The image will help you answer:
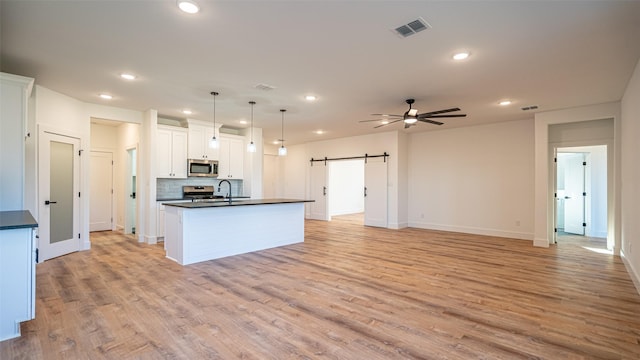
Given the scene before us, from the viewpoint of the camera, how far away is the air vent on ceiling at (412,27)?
2748 millimetres

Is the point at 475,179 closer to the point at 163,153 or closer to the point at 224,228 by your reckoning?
the point at 224,228

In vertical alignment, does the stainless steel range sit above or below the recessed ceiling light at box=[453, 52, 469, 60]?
below

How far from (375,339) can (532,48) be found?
3.33 meters

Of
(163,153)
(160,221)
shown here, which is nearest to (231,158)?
(163,153)

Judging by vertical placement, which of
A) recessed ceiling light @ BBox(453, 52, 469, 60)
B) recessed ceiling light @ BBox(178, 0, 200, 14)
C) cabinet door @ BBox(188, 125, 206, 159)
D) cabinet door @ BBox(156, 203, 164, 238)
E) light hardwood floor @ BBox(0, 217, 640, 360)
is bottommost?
light hardwood floor @ BBox(0, 217, 640, 360)

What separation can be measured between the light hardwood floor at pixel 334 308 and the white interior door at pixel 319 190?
5.03 meters

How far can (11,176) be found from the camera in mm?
3504

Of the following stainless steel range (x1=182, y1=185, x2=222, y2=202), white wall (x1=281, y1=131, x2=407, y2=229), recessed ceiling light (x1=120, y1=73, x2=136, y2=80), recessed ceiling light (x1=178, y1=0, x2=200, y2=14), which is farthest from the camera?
white wall (x1=281, y1=131, x2=407, y2=229)

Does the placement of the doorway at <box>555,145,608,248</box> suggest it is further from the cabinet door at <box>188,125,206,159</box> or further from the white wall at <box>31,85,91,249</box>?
the white wall at <box>31,85,91,249</box>

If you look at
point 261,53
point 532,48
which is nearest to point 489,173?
point 532,48

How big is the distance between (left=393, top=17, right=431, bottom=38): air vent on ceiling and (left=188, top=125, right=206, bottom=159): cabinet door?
5.38 m

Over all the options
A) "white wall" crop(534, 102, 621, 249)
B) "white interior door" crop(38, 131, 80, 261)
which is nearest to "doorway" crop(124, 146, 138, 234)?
"white interior door" crop(38, 131, 80, 261)

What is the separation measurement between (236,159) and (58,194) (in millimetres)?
3576

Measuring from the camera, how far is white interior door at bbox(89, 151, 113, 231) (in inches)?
305
